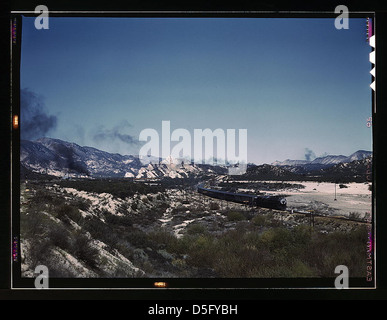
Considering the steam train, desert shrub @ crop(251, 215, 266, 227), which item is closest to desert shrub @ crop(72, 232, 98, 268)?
the steam train

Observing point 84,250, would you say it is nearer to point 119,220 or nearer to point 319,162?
point 119,220

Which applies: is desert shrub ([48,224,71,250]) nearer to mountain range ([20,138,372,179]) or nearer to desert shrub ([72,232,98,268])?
desert shrub ([72,232,98,268])

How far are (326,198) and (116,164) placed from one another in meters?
2.20

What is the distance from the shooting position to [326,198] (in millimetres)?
2293

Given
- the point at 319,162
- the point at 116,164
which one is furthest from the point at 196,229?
the point at 319,162

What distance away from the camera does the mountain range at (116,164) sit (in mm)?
2086

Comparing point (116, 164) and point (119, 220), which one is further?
point (119, 220)

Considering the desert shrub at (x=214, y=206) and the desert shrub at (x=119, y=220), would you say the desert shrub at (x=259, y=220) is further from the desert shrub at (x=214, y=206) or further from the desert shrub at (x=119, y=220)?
the desert shrub at (x=119, y=220)

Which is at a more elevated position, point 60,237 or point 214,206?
point 214,206

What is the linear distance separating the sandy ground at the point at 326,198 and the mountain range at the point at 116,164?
0.61 feet

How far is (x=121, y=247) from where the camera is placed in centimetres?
220

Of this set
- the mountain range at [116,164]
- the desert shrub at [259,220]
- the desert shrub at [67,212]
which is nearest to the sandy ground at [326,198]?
the mountain range at [116,164]
